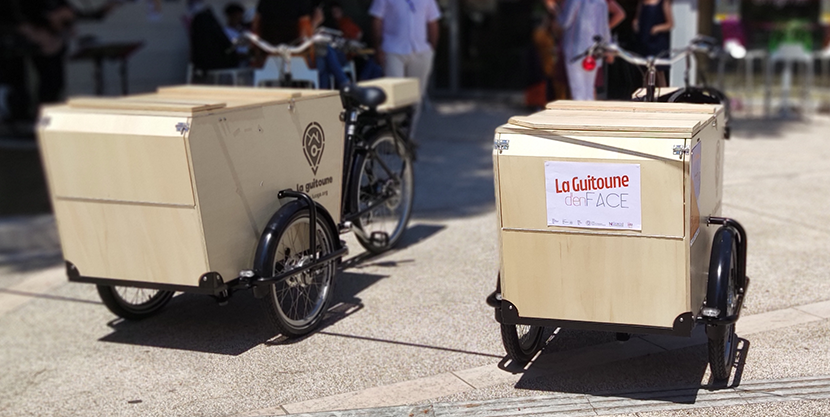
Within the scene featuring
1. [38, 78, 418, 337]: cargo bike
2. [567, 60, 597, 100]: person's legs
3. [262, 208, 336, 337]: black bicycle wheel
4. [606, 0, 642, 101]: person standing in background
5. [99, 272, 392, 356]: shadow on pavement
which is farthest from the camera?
[567, 60, 597, 100]: person's legs

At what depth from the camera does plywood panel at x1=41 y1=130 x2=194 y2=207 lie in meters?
4.23

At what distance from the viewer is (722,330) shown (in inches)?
146

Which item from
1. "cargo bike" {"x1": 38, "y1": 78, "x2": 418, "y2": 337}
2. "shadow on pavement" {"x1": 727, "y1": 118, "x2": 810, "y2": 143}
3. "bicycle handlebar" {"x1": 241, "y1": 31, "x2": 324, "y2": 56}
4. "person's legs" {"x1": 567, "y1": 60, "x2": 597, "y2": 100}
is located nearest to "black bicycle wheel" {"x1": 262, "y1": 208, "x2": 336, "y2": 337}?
"cargo bike" {"x1": 38, "y1": 78, "x2": 418, "y2": 337}

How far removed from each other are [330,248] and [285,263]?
40 centimetres

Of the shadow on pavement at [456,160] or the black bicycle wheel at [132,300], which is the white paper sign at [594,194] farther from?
the shadow on pavement at [456,160]

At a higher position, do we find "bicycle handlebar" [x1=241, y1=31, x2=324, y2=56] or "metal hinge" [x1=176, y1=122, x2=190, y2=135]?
"bicycle handlebar" [x1=241, y1=31, x2=324, y2=56]

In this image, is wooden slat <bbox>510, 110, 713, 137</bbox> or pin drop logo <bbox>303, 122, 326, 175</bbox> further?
pin drop logo <bbox>303, 122, 326, 175</bbox>

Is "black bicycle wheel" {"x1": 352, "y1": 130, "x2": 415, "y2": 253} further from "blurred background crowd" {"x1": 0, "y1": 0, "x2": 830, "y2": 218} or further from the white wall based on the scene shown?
the white wall

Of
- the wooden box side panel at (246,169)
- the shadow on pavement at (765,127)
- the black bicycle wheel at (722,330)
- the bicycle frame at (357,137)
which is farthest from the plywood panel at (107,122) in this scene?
the shadow on pavement at (765,127)

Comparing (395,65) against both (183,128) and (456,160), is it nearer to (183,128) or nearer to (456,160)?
(456,160)

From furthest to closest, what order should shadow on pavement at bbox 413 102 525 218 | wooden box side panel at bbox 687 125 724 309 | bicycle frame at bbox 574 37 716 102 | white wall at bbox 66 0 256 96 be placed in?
1. white wall at bbox 66 0 256 96
2. shadow on pavement at bbox 413 102 525 218
3. bicycle frame at bbox 574 37 716 102
4. wooden box side panel at bbox 687 125 724 309

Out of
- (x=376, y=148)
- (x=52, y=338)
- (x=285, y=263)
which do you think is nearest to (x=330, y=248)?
(x=285, y=263)

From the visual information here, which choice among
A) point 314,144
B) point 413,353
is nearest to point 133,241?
point 314,144

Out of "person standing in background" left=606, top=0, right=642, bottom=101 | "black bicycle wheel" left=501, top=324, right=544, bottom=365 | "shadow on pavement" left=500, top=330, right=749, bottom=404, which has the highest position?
"person standing in background" left=606, top=0, right=642, bottom=101
